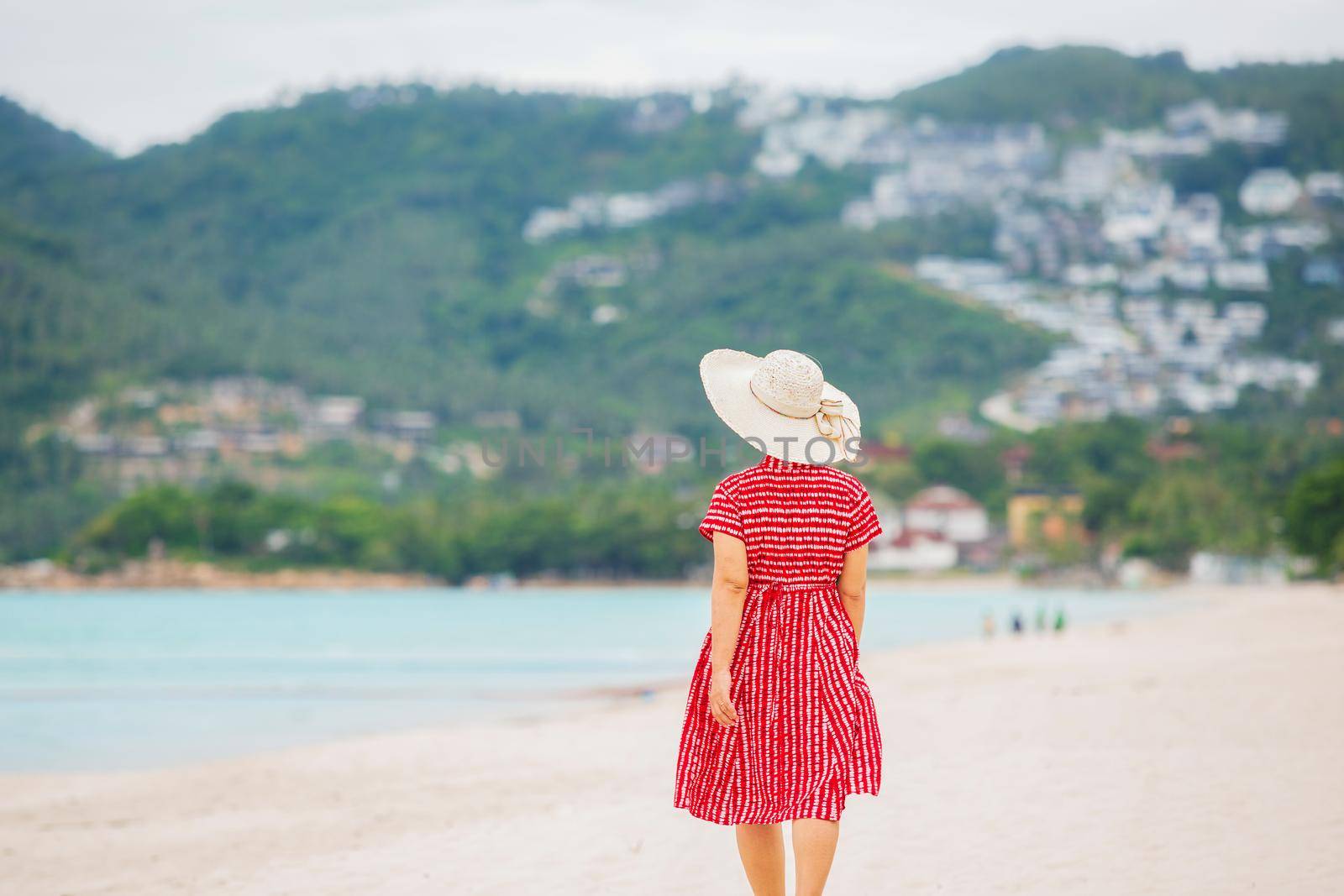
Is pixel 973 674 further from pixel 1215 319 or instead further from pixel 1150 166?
pixel 1150 166

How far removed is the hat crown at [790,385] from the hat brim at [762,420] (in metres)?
0.03

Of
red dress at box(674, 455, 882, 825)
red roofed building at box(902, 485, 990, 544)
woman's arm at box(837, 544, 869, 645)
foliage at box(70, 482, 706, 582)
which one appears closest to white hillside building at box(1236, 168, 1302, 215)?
red roofed building at box(902, 485, 990, 544)

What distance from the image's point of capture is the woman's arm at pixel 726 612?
165 inches

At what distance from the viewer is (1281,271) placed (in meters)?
148

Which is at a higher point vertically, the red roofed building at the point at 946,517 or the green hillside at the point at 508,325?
→ the green hillside at the point at 508,325

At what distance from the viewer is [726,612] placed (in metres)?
4.21

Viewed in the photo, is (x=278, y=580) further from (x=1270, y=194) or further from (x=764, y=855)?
(x=1270, y=194)

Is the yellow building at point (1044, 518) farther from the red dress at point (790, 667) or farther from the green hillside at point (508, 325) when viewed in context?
the red dress at point (790, 667)

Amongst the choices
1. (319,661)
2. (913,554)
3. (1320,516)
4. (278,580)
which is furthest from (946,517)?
(319,661)

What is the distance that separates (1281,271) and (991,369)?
3922 centimetres

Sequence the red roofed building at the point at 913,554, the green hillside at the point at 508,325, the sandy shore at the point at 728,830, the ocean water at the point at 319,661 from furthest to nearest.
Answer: the red roofed building at the point at 913,554, the green hillside at the point at 508,325, the ocean water at the point at 319,661, the sandy shore at the point at 728,830

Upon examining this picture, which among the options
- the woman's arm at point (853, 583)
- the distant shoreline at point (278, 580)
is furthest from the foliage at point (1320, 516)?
the woman's arm at point (853, 583)

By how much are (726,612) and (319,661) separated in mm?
28486

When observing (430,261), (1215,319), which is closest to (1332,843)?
(1215,319)
